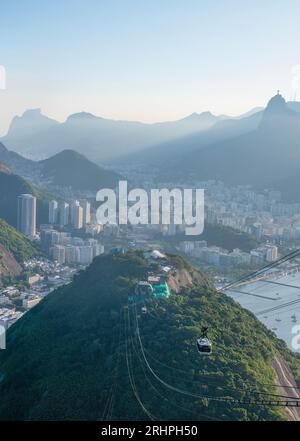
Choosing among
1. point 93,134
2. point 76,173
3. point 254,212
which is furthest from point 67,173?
point 93,134

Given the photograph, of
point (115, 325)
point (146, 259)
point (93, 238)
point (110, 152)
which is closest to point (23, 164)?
point (93, 238)

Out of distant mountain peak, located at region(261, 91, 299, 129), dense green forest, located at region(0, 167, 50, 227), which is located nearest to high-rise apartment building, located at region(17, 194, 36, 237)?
dense green forest, located at region(0, 167, 50, 227)

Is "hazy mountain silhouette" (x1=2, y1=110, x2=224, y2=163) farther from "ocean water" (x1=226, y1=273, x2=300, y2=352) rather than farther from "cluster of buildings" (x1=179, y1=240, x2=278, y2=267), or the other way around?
"ocean water" (x1=226, y1=273, x2=300, y2=352)

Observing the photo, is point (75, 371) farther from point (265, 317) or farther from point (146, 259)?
point (265, 317)

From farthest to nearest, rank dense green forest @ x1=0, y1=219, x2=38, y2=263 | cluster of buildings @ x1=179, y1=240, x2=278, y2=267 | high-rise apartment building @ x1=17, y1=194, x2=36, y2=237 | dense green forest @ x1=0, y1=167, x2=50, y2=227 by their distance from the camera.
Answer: dense green forest @ x1=0, y1=167, x2=50, y2=227
high-rise apartment building @ x1=17, y1=194, x2=36, y2=237
cluster of buildings @ x1=179, y1=240, x2=278, y2=267
dense green forest @ x1=0, y1=219, x2=38, y2=263

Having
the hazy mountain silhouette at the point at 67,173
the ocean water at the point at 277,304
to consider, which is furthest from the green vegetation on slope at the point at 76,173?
the ocean water at the point at 277,304

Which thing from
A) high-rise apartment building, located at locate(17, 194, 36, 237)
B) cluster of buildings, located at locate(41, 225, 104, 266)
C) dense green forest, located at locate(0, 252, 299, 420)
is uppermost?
high-rise apartment building, located at locate(17, 194, 36, 237)

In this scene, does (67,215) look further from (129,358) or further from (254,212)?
(129,358)
